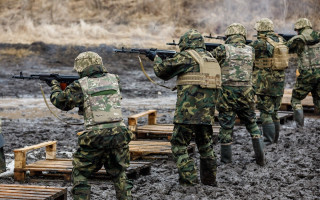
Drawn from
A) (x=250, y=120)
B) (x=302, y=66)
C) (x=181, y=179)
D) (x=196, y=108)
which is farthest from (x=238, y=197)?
(x=302, y=66)

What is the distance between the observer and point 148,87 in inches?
736

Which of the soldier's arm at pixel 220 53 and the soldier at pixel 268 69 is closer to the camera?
the soldier's arm at pixel 220 53

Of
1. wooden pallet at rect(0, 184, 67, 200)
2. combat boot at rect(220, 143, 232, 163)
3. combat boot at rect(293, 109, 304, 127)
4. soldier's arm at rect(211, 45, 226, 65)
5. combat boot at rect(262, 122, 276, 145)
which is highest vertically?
soldier's arm at rect(211, 45, 226, 65)

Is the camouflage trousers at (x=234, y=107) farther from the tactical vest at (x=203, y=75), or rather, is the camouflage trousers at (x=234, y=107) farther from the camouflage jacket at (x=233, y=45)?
the tactical vest at (x=203, y=75)

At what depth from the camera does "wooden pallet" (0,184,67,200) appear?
5.63m

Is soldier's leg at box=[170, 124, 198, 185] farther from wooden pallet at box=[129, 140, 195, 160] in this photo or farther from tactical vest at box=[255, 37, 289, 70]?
tactical vest at box=[255, 37, 289, 70]

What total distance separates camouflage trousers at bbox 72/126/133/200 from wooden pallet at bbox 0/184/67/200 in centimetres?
34

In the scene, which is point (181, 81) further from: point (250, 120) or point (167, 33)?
point (167, 33)

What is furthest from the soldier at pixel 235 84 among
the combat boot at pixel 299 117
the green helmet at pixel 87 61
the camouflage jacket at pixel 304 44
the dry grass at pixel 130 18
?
the dry grass at pixel 130 18

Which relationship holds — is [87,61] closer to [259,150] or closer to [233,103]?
[233,103]

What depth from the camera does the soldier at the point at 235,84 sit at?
7.68 meters

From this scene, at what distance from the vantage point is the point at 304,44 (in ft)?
32.9

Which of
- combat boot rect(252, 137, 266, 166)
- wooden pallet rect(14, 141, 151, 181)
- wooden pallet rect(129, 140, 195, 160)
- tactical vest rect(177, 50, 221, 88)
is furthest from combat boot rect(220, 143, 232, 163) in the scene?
tactical vest rect(177, 50, 221, 88)

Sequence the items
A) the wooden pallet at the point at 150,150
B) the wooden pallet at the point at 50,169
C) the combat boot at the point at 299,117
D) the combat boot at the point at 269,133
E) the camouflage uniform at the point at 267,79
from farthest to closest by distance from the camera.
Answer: the combat boot at the point at 299,117 < the combat boot at the point at 269,133 < the camouflage uniform at the point at 267,79 < the wooden pallet at the point at 150,150 < the wooden pallet at the point at 50,169
